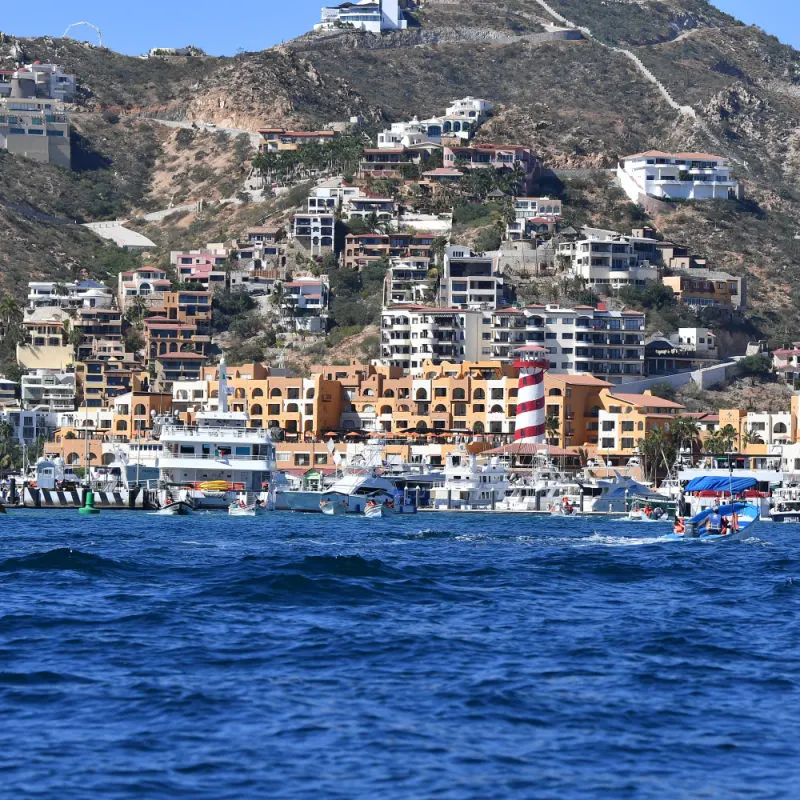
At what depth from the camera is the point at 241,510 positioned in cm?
10038

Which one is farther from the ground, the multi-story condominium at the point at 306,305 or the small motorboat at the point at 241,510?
the multi-story condominium at the point at 306,305

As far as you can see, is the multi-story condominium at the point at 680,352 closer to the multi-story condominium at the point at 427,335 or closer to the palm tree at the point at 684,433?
the multi-story condominium at the point at 427,335

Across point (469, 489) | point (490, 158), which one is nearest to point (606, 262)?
point (490, 158)

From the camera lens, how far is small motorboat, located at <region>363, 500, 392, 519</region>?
10475 cm

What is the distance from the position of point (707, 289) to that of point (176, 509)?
83809 millimetres

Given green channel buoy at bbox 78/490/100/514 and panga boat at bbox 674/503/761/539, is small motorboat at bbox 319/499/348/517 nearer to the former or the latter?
green channel buoy at bbox 78/490/100/514

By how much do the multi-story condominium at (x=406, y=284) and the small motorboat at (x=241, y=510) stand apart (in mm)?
68744

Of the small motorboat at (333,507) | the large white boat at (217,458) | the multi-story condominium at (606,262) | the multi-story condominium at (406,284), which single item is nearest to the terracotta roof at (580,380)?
the multi-story condominium at (606,262)

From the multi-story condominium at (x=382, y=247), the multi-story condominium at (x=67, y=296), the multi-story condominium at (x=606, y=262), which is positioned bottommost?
the multi-story condominium at (x=67, y=296)

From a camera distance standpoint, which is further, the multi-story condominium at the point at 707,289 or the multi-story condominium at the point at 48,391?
the multi-story condominium at the point at 707,289

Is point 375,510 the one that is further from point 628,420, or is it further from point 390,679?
point 390,679

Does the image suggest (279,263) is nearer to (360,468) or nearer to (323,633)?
(360,468)

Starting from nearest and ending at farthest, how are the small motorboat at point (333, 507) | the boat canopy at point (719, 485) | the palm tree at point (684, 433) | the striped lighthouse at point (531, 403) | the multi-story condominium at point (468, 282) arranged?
the boat canopy at point (719, 485), the small motorboat at point (333, 507), the striped lighthouse at point (531, 403), the palm tree at point (684, 433), the multi-story condominium at point (468, 282)

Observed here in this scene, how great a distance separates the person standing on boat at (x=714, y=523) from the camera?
78.9 metres
